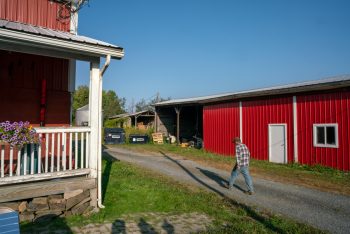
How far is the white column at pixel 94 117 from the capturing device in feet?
21.7

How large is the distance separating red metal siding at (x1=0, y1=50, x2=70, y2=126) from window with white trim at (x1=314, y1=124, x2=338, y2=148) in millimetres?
11262

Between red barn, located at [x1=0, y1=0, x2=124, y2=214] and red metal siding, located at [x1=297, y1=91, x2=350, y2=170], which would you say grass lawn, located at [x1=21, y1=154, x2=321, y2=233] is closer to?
red barn, located at [x1=0, y1=0, x2=124, y2=214]

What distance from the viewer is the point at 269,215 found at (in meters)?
6.72

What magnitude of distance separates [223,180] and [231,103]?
9.50m

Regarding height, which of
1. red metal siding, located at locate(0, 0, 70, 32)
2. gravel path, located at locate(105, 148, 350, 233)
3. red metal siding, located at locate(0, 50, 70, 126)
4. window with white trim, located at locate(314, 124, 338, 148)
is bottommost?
gravel path, located at locate(105, 148, 350, 233)

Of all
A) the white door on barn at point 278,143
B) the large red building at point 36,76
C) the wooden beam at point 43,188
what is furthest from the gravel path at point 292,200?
the white door on barn at point 278,143

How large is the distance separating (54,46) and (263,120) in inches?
534

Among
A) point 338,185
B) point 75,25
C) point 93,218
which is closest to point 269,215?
point 93,218

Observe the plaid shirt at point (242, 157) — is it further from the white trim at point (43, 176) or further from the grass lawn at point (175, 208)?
the white trim at point (43, 176)

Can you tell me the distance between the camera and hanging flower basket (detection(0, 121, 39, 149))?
5488 millimetres

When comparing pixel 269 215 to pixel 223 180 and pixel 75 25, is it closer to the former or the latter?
pixel 223 180

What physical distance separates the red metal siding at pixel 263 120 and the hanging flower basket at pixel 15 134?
13.2m

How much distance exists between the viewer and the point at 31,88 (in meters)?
8.37

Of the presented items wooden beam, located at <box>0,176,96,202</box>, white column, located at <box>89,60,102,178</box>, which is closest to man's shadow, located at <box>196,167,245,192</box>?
white column, located at <box>89,60,102,178</box>
